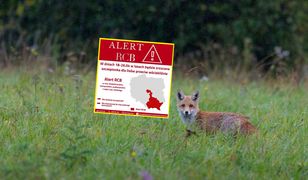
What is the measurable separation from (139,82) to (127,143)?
67 cm

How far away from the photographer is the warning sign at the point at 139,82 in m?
7.46

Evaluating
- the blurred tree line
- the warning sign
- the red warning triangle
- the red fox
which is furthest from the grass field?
the blurred tree line

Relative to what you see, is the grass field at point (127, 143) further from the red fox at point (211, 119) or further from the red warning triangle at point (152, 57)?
the red warning triangle at point (152, 57)

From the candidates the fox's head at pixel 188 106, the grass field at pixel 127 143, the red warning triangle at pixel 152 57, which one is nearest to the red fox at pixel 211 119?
the fox's head at pixel 188 106

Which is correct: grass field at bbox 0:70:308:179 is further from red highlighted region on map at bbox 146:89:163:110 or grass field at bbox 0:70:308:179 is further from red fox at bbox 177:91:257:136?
red highlighted region on map at bbox 146:89:163:110

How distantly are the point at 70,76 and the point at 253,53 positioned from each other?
265 inches

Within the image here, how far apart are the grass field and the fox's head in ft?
0.53

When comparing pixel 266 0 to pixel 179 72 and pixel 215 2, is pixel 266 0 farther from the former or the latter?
pixel 179 72

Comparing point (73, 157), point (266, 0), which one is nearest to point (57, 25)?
point (266, 0)

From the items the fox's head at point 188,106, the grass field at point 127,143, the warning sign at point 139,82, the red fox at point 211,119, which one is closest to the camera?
the grass field at point 127,143

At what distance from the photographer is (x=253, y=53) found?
1711 centimetres

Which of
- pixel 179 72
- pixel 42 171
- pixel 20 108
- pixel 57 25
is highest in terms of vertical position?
pixel 57 25

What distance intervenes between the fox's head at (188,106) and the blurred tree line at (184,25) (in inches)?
272

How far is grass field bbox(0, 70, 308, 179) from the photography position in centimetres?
640
